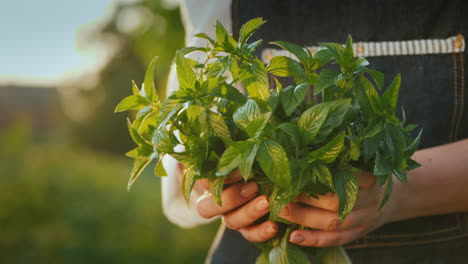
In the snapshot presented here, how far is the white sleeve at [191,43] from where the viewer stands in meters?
1.09

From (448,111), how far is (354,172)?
45cm

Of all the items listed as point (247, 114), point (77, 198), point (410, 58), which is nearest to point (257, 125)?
point (247, 114)

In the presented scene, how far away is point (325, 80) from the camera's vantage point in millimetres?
604

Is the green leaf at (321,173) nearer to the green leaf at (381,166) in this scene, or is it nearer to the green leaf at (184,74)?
the green leaf at (381,166)

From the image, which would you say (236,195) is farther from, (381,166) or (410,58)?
(410,58)

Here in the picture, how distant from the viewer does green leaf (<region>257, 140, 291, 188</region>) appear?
22.0 inches

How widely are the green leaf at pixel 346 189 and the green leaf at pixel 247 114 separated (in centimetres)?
15

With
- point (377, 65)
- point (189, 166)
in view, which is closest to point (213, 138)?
point (189, 166)

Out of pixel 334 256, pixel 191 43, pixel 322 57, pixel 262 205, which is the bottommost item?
pixel 334 256

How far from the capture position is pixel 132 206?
389cm

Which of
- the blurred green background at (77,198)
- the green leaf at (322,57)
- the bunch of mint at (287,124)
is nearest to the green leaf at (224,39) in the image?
the bunch of mint at (287,124)

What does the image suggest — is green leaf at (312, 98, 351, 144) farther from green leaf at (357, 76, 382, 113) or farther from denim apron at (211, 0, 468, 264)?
denim apron at (211, 0, 468, 264)

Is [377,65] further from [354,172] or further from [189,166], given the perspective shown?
[189,166]

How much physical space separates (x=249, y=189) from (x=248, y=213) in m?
0.05
